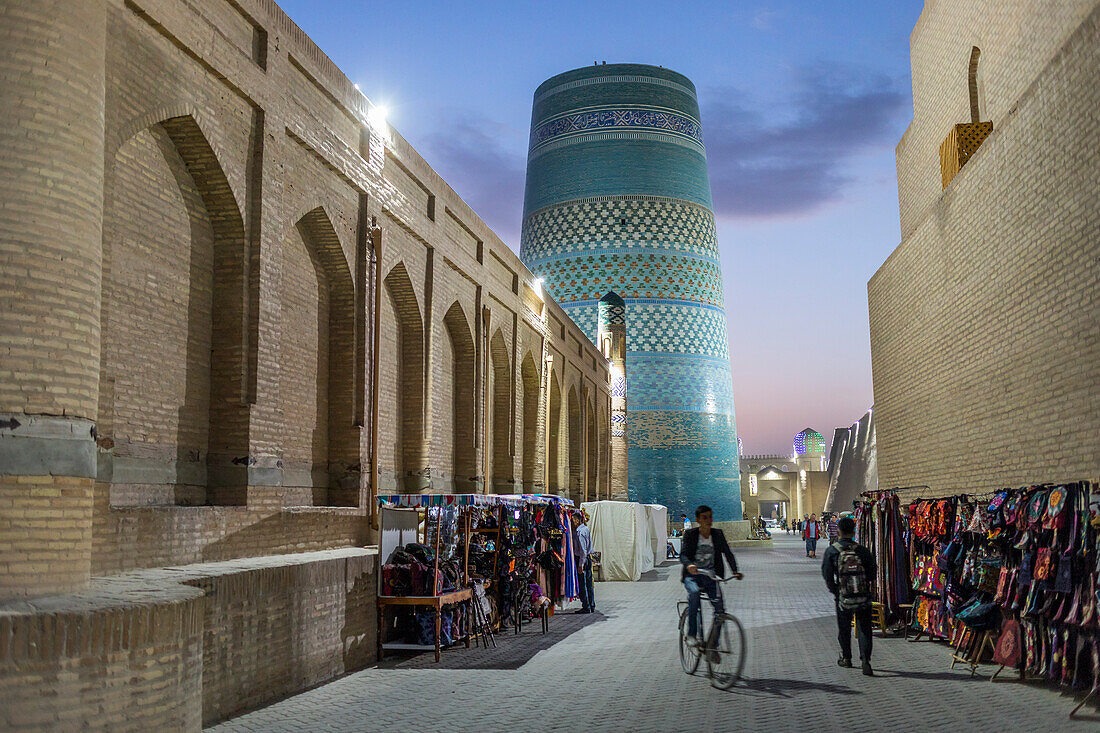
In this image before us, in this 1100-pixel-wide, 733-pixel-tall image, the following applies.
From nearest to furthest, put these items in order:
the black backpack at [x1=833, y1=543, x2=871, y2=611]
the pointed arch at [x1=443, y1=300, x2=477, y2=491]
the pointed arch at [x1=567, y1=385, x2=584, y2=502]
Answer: the black backpack at [x1=833, y1=543, x2=871, y2=611] → the pointed arch at [x1=443, y1=300, x2=477, y2=491] → the pointed arch at [x1=567, y1=385, x2=584, y2=502]

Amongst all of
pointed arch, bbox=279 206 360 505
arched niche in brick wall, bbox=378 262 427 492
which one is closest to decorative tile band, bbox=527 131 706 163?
arched niche in brick wall, bbox=378 262 427 492

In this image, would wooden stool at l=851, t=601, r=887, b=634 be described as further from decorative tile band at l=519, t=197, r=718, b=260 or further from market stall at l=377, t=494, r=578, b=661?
decorative tile band at l=519, t=197, r=718, b=260

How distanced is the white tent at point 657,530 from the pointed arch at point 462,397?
8.18 meters

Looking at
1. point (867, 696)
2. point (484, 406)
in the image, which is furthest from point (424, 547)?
point (484, 406)

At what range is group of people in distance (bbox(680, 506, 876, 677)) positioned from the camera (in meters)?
8.58

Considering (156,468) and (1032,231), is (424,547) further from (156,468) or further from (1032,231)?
(1032,231)

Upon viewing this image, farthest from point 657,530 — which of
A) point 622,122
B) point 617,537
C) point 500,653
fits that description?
point 500,653

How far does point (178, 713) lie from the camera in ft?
18.0

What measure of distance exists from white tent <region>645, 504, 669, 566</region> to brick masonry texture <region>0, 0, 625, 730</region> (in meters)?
9.00

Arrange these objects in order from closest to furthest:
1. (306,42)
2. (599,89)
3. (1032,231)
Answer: (1032,231), (306,42), (599,89)

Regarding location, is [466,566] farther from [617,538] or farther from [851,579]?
[617,538]

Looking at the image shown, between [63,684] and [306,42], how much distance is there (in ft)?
25.7

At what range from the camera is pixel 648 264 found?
36.4m

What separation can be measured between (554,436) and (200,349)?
17.7 metres
